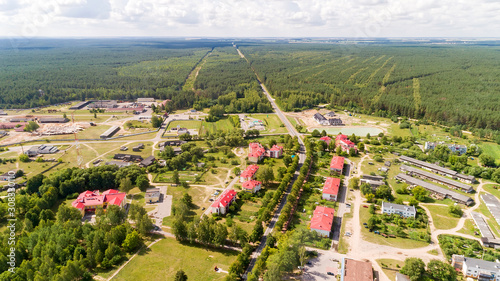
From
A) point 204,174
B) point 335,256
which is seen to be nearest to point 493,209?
point 335,256

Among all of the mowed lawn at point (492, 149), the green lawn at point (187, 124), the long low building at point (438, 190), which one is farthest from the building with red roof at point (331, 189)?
the green lawn at point (187, 124)

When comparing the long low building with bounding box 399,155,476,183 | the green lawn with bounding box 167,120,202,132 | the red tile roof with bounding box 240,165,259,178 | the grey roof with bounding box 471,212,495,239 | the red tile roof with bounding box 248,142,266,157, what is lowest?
the grey roof with bounding box 471,212,495,239

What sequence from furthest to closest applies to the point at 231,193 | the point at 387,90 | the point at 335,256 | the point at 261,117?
1. the point at 387,90
2. the point at 261,117
3. the point at 231,193
4. the point at 335,256

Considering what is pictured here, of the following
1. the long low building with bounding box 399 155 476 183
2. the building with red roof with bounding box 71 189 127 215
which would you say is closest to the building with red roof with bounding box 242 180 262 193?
the building with red roof with bounding box 71 189 127 215

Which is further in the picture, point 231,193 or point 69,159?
point 69,159

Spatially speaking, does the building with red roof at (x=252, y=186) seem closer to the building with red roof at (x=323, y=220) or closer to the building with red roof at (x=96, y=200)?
the building with red roof at (x=323, y=220)

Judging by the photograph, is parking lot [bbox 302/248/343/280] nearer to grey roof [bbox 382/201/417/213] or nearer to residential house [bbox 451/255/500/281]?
residential house [bbox 451/255/500/281]

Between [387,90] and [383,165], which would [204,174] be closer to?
[383,165]

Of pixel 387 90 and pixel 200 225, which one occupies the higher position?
pixel 387 90
